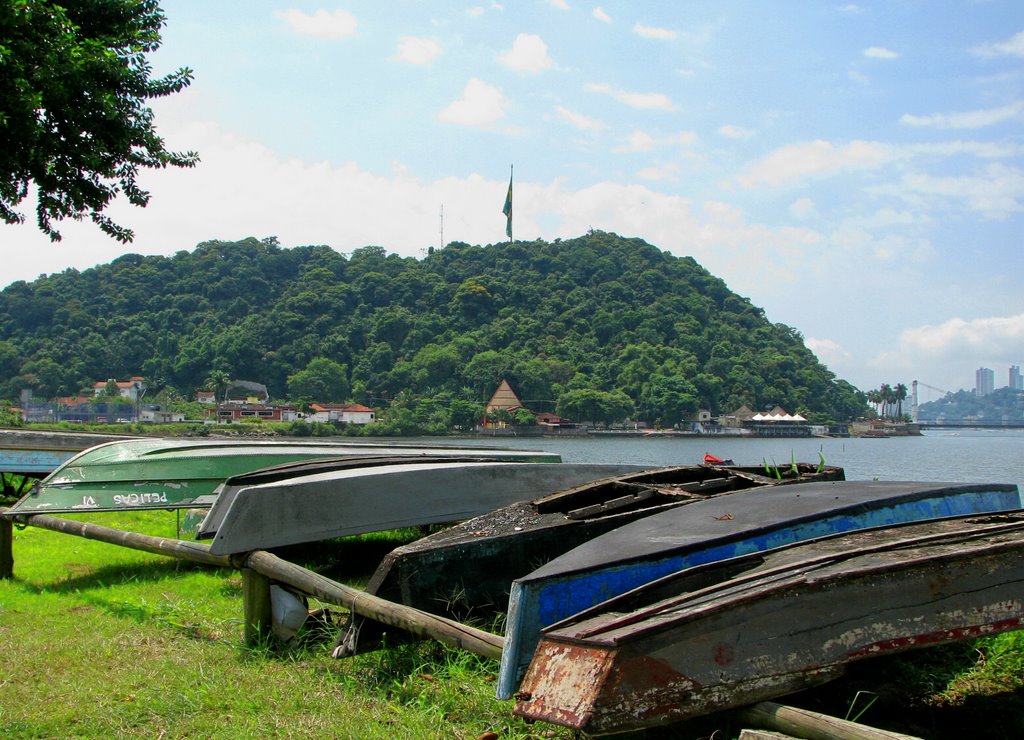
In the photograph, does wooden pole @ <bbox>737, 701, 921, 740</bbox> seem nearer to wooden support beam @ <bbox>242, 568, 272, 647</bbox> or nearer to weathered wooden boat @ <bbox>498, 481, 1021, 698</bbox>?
weathered wooden boat @ <bbox>498, 481, 1021, 698</bbox>

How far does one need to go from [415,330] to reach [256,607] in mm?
100497

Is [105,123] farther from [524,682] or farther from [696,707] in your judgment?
[696,707]

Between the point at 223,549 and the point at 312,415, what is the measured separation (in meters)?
81.6

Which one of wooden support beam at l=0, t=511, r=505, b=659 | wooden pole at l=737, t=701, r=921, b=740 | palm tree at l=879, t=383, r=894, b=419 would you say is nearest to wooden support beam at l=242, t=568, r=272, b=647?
wooden support beam at l=0, t=511, r=505, b=659

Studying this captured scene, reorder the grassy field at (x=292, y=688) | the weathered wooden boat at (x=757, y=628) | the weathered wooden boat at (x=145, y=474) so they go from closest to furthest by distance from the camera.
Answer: the weathered wooden boat at (x=757, y=628), the grassy field at (x=292, y=688), the weathered wooden boat at (x=145, y=474)

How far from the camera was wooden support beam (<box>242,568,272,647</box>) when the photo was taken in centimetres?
452

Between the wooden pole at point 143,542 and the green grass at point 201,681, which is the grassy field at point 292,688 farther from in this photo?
the wooden pole at point 143,542

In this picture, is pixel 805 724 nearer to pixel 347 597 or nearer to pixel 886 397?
pixel 347 597

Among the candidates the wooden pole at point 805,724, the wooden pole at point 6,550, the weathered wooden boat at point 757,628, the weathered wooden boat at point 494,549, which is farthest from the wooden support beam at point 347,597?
the wooden pole at point 6,550

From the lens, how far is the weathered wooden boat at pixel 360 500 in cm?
536

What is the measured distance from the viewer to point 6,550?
6660 millimetres

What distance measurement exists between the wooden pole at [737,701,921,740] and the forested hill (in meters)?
88.8

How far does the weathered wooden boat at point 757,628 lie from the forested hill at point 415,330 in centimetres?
8854

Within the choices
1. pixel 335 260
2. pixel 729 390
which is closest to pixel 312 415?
pixel 335 260
